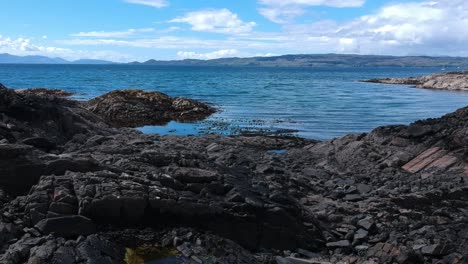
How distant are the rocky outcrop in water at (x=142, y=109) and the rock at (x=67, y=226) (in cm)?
3094

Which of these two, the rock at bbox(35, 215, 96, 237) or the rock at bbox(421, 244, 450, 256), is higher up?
the rock at bbox(35, 215, 96, 237)

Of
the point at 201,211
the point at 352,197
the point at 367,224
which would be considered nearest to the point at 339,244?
the point at 367,224

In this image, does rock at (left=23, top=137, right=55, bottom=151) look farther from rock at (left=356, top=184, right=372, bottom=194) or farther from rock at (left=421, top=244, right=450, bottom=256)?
rock at (left=421, top=244, right=450, bottom=256)

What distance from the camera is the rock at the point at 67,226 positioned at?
11.9 meters

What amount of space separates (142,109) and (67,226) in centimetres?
3645

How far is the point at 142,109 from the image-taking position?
47.9m

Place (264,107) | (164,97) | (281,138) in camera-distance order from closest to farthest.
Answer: (281,138) → (164,97) → (264,107)

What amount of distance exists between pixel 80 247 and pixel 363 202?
35.5 ft

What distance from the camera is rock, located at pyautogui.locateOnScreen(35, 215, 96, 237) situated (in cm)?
1186

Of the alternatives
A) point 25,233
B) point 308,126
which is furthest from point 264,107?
point 25,233

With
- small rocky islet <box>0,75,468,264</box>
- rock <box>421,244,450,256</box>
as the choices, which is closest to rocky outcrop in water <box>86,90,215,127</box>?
small rocky islet <box>0,75,468,264</box>

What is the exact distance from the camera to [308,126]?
42844mm

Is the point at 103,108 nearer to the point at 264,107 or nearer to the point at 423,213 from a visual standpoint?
the point at 264,107

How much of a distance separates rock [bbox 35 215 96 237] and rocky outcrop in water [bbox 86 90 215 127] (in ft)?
102
